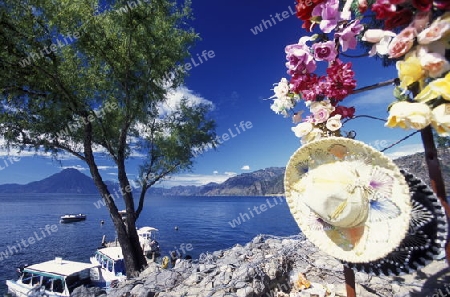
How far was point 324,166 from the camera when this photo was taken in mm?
2008

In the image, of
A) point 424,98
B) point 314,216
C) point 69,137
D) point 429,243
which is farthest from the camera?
point 69,137

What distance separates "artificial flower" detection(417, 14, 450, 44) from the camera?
1.27 metres

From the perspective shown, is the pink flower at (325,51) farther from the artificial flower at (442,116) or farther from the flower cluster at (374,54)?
the artificial flower at (442,116)

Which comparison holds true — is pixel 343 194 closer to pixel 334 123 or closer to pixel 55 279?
pixel 334 123

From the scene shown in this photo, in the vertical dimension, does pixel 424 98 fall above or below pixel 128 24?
below

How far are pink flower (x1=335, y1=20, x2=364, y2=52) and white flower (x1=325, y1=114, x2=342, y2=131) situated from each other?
0.48m

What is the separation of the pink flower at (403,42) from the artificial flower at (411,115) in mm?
279

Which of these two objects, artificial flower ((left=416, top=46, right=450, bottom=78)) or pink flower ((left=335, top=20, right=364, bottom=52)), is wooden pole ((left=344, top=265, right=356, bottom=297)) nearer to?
artificial flower ((left=416, top=46, right=450, bottom=78))

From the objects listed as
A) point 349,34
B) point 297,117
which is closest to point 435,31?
point 349,34

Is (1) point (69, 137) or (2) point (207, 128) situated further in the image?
(2) point (207, 128)

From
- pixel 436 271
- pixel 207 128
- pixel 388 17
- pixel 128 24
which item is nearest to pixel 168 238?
pixel 207 128

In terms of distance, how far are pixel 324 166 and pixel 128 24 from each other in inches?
445

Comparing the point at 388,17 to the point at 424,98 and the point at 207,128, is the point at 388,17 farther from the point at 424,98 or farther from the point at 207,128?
the point at 207,128

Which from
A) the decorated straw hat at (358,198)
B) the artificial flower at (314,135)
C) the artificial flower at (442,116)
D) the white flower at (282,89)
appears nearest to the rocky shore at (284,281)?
the decorated straw hat at (358,198)
